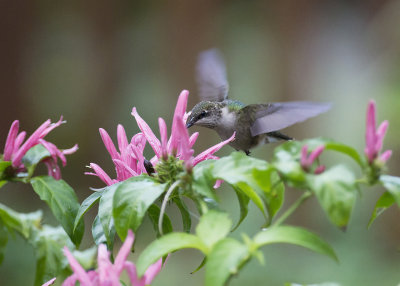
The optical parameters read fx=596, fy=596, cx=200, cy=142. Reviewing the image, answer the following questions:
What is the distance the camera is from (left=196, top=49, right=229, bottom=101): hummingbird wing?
5.49 ft

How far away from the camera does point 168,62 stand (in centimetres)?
469

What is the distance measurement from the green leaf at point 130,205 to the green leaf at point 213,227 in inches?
3.2

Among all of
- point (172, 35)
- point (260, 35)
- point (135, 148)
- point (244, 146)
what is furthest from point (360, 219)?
point (135, 148)

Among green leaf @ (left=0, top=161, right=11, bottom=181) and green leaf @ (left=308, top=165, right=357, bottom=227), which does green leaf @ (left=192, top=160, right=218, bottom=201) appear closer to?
green leaf @ (left=308, top=165, right=357, bottom=227)

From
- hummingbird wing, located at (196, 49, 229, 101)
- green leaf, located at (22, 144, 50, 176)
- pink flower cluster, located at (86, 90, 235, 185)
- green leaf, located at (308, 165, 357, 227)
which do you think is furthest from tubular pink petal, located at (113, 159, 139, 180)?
hummingbird wing, located at (196, 49, 229, 101)

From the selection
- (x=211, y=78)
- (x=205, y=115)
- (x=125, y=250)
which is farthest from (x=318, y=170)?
(x=211, y=78)

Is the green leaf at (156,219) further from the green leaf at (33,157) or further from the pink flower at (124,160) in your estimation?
the green leaf at (33,157)

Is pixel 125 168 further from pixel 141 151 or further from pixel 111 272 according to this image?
pixel 111 272

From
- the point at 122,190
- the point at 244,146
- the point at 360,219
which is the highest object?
the point at 122,190

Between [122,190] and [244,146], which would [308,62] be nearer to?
[244,146]

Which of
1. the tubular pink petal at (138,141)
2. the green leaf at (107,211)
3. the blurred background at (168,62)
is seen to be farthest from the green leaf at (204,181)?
the blurred background at (168,62)

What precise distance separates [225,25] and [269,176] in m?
4.06

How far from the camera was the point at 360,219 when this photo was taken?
12.6 ft

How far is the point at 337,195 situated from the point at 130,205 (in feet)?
0.82
